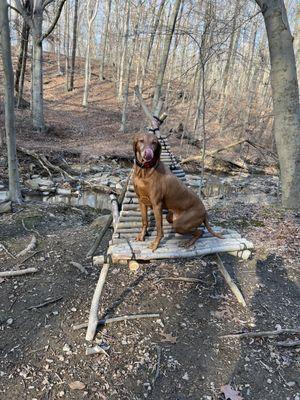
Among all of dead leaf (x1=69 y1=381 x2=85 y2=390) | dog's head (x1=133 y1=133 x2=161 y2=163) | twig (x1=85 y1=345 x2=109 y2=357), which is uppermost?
dog's head (x1=133 y1=133 x2=161 y2=163)

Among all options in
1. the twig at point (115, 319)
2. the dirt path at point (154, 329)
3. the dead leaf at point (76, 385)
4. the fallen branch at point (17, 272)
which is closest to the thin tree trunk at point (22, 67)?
the dirt path at point (154, 329)

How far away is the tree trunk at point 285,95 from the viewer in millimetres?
6254

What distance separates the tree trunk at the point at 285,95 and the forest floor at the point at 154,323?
843mm

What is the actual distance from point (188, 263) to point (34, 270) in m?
2.32

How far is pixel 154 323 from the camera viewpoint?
3662 mm

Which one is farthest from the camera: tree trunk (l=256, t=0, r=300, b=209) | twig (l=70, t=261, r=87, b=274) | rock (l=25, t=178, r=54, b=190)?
rock (l=25, t=178, r=54, b=190)

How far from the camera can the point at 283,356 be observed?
131 inches

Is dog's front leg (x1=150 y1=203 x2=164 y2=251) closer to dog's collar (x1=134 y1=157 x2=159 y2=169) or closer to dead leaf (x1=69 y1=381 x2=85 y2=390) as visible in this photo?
dog's collar (x1=134 y1=157 x2=159 y2=169)

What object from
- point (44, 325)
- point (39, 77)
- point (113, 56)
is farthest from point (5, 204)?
point (113, 56)

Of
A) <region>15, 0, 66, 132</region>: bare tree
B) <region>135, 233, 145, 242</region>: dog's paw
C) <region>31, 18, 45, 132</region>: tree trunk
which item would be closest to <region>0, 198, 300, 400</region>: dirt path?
<region>135, 233, 145, 242</region>: dog's paw

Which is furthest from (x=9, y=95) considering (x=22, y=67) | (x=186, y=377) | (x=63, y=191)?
(x=22, y=67)

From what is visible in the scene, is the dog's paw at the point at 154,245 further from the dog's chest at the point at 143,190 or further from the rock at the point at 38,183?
the rock at the point at 38,183

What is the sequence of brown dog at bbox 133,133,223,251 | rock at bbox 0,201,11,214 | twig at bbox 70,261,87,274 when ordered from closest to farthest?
brown dog at bbox 133,133,223,251, twig at bbox 70,261,87,274, rock at bbox 0,201,11,214

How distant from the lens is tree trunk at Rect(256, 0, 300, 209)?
625 centimetres
